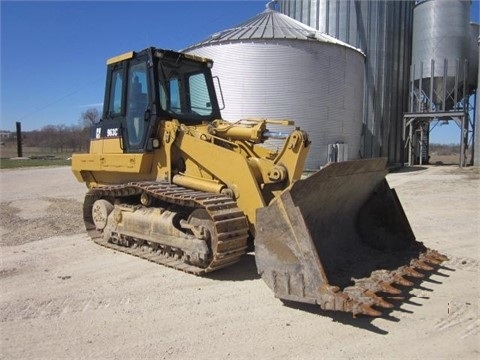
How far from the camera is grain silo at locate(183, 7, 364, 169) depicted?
20516 mm

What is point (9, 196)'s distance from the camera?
13000mm

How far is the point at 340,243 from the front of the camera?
18.5 ft

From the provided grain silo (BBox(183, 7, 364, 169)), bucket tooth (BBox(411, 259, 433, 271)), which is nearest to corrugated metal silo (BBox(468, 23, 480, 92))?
grain silo (BBox(183, 7, 364, 169))

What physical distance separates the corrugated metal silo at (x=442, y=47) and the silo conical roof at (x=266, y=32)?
7.25m

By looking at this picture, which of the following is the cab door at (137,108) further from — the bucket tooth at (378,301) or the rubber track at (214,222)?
the bucket tooth at (378,301)

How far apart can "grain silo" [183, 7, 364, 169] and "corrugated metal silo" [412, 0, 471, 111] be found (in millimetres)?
7059

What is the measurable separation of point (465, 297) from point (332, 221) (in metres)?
1.70

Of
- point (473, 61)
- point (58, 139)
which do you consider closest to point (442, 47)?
point (473, 61)

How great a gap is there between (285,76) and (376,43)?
8.65m

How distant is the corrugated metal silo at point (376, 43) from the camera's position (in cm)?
2548

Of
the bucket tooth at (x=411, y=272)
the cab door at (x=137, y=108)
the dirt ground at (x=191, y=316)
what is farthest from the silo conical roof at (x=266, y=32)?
the bucket tooth at (x=411, y=272)

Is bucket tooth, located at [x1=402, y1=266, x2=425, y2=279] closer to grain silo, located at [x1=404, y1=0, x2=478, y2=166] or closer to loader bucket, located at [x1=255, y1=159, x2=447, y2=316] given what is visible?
loader bucket, located at [x1=255, y1=159, x2=447, y2=316]

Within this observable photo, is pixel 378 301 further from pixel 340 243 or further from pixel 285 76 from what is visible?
pixel 285 76

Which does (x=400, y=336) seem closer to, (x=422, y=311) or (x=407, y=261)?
(x=422, y=311)
